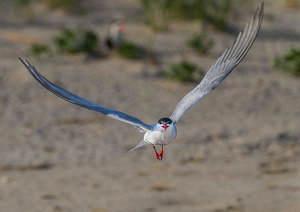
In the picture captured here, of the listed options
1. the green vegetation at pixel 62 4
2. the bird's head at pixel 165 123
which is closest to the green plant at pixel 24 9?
the green vegetation at pixel 62 4

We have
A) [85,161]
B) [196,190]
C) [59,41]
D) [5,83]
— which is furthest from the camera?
[59,41]

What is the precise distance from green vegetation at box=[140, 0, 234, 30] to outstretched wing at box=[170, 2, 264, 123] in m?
13.3

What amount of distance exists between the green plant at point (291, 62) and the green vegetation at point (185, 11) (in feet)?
9.09

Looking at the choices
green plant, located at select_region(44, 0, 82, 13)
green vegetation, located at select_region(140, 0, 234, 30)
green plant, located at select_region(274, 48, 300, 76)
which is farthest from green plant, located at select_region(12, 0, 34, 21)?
green plant, located at select_region(274, 48, 300, 76)

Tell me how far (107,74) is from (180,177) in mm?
4457

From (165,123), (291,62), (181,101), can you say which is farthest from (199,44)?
(165,123)

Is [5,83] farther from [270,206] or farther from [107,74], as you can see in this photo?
[270,206]

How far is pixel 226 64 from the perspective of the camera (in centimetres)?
352

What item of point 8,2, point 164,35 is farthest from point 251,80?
point 8,2

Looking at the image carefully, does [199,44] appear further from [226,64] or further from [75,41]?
[226,64]

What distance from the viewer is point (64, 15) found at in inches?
734

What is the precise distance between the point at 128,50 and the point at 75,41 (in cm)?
130

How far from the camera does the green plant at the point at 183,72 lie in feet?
47.2

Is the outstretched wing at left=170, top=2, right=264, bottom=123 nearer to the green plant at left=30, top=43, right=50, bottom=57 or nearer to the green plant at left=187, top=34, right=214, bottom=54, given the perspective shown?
the green plant at left=30, top=43, right=50, bottom=57
